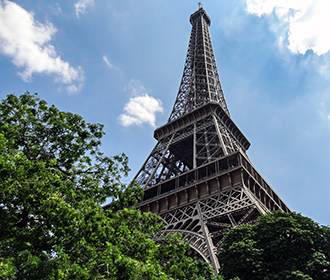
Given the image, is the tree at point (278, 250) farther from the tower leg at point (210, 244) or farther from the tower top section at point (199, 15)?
the tower top section at point (199, 15)

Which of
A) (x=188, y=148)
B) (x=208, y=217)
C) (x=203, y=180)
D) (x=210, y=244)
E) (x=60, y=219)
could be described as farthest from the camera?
(x=188, y=148)

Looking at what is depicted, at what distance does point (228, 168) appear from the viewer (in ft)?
97.0

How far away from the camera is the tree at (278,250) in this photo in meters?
15.6

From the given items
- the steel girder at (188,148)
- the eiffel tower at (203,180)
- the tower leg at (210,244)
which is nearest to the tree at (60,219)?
the tower leg at (210,244)

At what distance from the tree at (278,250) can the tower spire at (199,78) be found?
2988cm

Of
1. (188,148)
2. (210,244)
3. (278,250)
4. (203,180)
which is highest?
(188,148)

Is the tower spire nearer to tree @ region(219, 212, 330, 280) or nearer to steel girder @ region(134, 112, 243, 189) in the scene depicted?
steel girder @ region(134, 112, 243, 189)

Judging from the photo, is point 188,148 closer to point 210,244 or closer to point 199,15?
point 210,244

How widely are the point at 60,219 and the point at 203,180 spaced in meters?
20.7

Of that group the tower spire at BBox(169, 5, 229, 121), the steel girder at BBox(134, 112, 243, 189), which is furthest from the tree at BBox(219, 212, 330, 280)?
the tower spire at BBox(169, 5, 229, 121)

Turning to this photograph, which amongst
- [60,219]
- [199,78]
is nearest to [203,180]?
[60,219]

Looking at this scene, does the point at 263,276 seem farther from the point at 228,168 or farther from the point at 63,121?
the point at 228,168

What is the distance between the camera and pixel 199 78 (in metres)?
56.9

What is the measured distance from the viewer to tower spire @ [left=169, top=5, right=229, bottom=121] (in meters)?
51.7
